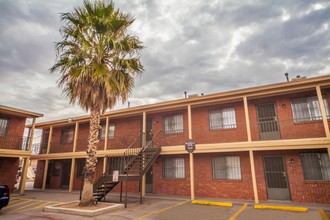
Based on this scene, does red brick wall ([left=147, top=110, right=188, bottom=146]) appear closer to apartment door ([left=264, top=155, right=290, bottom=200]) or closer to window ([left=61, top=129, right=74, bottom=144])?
apartment door ([left=264, top=155, right=290, bottom=200])

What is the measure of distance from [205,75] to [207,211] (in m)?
13.8

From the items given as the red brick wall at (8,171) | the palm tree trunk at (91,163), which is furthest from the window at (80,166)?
the palm tree trunk at (91,163)

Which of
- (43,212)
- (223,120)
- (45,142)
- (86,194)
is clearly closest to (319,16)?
(223,120)

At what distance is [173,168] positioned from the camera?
13.1 metres

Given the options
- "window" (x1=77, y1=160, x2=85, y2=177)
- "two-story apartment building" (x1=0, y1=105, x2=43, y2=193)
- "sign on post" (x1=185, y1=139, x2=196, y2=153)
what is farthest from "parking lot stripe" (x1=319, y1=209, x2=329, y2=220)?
"two-story apartment building" (x1=0, y1=105, x2=43, y2=193)

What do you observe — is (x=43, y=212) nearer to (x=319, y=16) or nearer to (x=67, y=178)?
(x=67, y=178)

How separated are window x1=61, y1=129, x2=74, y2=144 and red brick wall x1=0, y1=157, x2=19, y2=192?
13.7ft

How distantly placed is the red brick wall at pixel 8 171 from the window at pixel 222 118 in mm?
14264

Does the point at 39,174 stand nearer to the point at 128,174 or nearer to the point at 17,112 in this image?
the point at 17,112

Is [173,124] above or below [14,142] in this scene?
above

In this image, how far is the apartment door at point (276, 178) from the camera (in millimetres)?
10055

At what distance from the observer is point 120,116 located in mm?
15117

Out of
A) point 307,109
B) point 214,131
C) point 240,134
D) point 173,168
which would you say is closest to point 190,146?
point 214,131

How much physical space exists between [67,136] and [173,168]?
10983 millimetres
